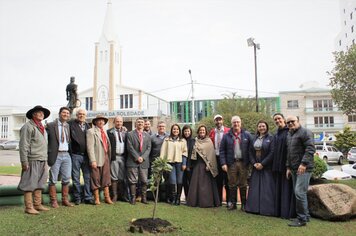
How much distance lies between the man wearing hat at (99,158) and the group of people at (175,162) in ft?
0.07

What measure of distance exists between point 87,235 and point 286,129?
4101 mm

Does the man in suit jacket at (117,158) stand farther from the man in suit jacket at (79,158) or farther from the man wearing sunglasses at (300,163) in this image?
the man wearing sunglasses at (300,163)

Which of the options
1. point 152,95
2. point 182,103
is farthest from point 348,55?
point 182,103

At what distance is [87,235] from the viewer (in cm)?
454

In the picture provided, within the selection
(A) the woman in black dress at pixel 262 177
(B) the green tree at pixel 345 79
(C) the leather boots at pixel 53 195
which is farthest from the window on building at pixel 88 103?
(A) the woman in black dress at pixel 262 177

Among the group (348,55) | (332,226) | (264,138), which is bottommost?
(332,226)

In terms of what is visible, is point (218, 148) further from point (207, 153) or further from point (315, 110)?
point (315, 110)

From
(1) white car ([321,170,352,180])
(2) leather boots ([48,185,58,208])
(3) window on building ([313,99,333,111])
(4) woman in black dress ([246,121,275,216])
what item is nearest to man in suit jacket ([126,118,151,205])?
(2) leather boots ([48,185,58,208])

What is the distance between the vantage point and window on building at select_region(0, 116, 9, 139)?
5419 centimetres

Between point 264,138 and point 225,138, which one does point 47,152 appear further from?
point 264,138

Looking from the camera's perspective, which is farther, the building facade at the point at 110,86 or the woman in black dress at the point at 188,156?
the building facade at the point at 110,86

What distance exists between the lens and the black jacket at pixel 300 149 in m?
5.46

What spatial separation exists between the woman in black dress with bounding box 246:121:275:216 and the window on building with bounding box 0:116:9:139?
56.9 m

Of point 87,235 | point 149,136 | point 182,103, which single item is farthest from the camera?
point 182,103
